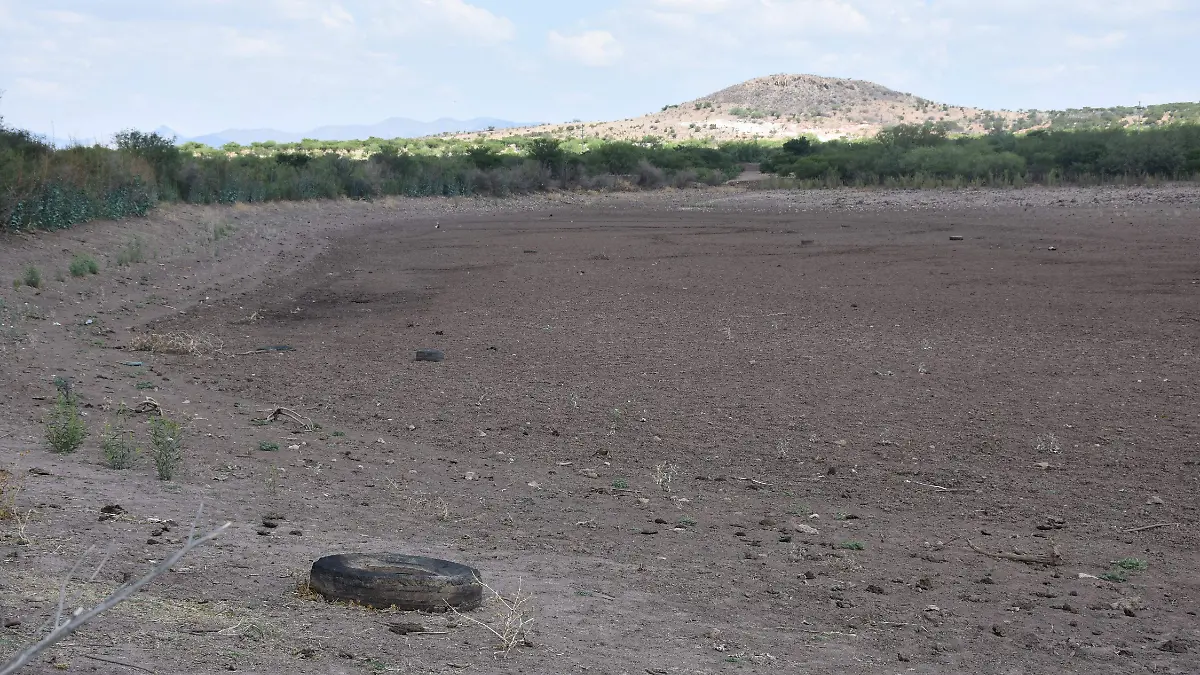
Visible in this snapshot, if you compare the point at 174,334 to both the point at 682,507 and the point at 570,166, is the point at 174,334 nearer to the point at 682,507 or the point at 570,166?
the point at 682,507

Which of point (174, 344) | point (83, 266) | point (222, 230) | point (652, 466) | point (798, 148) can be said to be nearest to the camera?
point (652, 466)

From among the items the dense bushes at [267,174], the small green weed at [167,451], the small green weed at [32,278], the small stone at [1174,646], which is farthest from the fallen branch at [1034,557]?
the dense bushes at [267,174]

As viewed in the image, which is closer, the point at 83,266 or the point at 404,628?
the point at 404,628

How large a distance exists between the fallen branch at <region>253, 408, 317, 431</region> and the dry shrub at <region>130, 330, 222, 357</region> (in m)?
3.87

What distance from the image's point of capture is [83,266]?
65.5ft

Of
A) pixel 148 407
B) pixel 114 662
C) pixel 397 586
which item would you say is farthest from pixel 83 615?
pixel 148 407

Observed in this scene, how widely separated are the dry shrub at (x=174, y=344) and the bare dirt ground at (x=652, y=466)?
0.34m

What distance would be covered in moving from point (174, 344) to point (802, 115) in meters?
128

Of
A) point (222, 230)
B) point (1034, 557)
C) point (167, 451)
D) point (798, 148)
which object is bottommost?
point (1034, 557)

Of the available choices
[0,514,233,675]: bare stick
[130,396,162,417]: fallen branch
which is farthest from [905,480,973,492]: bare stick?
[0,514,233,675]: bare stick

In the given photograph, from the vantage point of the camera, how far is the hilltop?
391ft

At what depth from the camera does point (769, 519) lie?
→ 8164 millimetres

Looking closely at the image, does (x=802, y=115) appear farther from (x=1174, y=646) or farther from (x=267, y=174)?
(x=1174, y=646)

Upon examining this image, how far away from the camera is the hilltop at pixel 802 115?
119 meters
